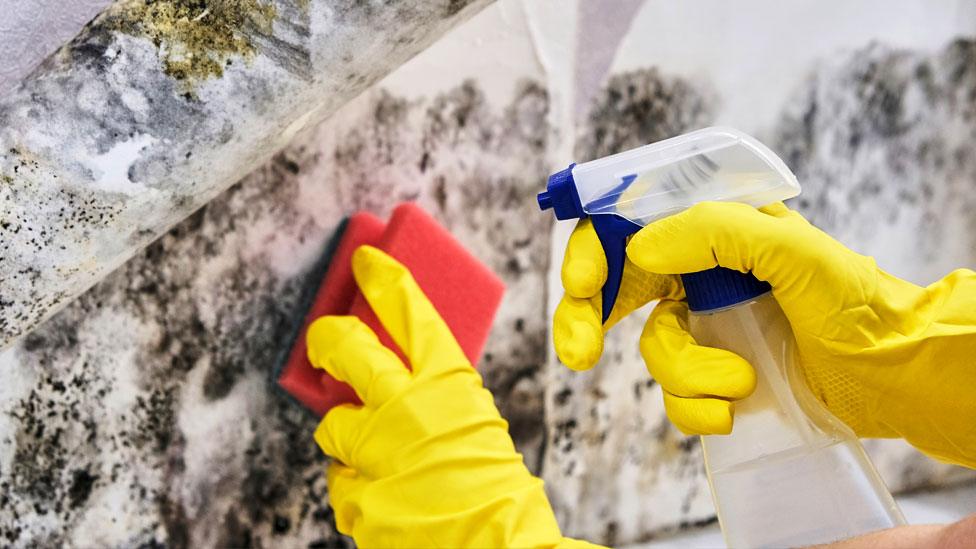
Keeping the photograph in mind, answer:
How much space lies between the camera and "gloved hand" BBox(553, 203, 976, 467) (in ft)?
1.94

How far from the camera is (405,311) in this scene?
85 cm

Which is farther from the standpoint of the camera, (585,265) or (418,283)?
(418,283)

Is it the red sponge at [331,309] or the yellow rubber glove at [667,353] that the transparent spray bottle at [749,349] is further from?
the red sponge at [331,309]

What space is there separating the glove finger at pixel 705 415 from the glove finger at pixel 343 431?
34cm

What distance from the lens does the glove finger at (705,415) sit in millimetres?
625

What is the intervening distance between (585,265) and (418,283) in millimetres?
333

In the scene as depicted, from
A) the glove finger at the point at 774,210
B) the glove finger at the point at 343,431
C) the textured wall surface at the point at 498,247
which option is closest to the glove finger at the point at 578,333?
the glove finger at the point at 774,210

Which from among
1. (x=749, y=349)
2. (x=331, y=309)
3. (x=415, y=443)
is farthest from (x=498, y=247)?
(x=749, y=349)

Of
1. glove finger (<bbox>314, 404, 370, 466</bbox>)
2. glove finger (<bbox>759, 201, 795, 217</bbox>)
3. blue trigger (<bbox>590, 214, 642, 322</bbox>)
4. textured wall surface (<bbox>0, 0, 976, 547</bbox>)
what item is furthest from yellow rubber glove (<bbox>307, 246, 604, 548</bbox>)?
glove finger (<bbox>759, 201, 795, 217</bbox>)

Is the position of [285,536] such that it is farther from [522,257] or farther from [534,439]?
[522,257]

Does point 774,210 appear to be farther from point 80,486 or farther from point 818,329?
point 80,486

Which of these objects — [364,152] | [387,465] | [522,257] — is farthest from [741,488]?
[364,152]

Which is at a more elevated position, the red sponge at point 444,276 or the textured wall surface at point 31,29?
the textured wall surface at point 31,29

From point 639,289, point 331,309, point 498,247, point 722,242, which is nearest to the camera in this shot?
point 722,242
